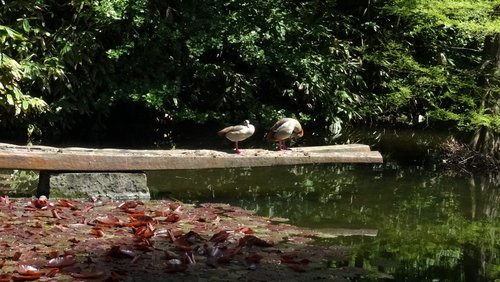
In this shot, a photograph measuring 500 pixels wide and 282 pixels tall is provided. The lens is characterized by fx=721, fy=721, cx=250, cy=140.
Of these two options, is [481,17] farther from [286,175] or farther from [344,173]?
[286,175]

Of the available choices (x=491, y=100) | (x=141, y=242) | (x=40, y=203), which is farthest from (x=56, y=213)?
(x=491, y=100)

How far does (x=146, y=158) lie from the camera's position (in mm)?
7172

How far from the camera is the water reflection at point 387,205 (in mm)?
5562

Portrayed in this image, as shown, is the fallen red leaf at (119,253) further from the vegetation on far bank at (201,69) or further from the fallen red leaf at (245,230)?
the vegetation on far bank at (201,69)

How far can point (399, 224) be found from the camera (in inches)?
265

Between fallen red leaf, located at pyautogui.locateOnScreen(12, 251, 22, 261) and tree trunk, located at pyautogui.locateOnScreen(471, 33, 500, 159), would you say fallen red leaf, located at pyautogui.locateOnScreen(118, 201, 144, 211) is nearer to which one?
fallen red leaf, located at pyautogui.locateOnScreen(12, 251, 22, 261)

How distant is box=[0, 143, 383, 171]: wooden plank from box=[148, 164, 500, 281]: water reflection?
0.44 metres

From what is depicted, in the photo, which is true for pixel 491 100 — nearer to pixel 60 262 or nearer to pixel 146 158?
pixel 146 158

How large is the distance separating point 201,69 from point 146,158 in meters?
4.82

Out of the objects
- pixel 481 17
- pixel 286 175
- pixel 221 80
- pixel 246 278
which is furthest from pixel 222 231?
pixel 221 80

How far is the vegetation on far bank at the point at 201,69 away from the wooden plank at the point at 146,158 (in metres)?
2.85

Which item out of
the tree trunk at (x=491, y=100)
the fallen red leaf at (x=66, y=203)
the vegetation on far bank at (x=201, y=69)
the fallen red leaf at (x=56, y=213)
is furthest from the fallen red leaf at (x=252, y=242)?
the tree trunk at (x=491, y=100)

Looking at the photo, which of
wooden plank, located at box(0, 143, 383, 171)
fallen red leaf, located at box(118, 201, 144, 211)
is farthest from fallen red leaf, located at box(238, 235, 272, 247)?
A: wooden plank, located at box(0, 143, 383, 171)

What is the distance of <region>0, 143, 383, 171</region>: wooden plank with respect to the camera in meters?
6.76
